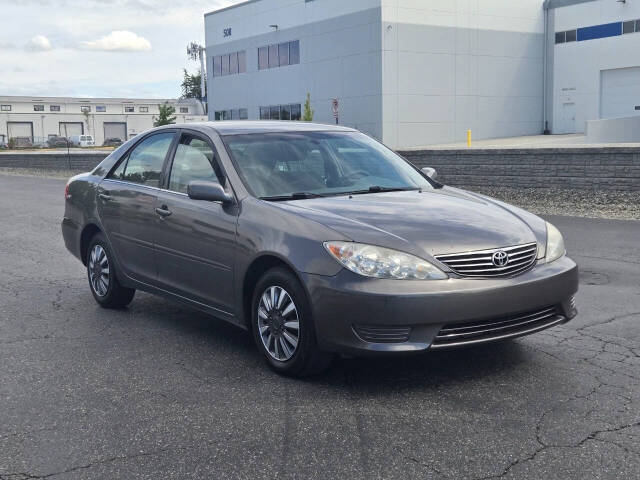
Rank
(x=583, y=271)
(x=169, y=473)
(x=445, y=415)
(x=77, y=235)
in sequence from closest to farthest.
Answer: (x=169, y=473) → (x=445, y=415) → (x=77, y=235) → (x=583, y=271)

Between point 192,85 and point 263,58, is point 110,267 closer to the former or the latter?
point 263,58

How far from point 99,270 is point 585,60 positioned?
47.4 metres

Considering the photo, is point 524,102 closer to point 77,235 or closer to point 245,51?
point 245,51

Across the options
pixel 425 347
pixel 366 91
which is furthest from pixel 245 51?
pixel 425 347

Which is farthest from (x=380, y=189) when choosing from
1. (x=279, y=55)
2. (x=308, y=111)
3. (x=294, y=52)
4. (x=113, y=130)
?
(x=113, y=130)

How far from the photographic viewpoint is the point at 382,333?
4.40 metres

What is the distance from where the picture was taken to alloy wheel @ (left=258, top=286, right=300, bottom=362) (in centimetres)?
475

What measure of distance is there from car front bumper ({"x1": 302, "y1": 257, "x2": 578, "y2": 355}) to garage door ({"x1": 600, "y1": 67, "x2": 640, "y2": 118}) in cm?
4648

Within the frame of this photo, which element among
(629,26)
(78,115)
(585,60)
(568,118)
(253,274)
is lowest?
(253,274)

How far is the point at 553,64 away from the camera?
51.3 meters

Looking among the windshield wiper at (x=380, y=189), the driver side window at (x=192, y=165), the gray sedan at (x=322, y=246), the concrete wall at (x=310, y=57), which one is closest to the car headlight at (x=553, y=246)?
the gray sedan at (x=322, y=246)

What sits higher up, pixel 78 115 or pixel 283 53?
pixel 283 53

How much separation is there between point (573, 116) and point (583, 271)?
44601mm

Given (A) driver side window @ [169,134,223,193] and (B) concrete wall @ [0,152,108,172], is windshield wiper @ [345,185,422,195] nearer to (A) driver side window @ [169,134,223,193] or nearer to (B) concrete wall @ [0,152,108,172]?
(A) driver side window @ [169,134,223,193]
